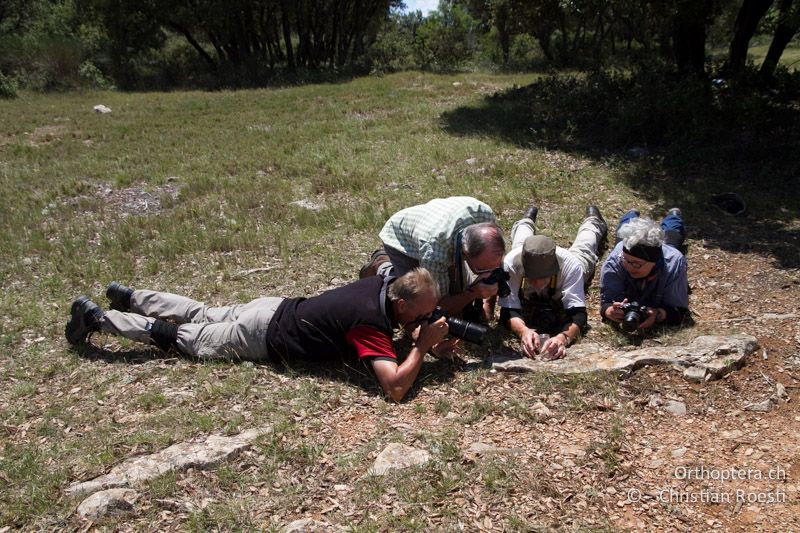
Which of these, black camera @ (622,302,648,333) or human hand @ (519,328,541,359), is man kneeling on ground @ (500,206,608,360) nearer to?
human hand @ (519,328,541,359)

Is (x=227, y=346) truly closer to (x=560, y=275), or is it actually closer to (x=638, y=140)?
(x=560, y=275)

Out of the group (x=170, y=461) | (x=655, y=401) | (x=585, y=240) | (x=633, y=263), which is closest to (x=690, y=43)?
(x=585, y=240)

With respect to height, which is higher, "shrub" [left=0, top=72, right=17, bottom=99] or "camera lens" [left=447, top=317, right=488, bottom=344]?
"shrub" [left=0, top=72, right=17, bottom=99]

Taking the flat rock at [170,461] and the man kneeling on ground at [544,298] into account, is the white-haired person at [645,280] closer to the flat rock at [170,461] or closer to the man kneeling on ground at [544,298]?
the man kneeling on ground at [544,298]

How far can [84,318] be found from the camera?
5.18 m

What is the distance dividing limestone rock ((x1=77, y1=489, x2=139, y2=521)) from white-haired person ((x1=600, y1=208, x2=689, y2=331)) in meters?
3.97

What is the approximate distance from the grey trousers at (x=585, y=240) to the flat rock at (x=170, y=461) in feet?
11.4

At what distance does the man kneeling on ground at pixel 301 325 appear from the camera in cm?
445

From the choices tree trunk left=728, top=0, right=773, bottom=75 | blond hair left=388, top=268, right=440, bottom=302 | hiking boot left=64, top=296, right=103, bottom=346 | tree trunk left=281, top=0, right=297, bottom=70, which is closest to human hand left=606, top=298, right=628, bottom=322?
blond hair left=388, top=268, right=440, bottom=302

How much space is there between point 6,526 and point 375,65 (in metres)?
26.4

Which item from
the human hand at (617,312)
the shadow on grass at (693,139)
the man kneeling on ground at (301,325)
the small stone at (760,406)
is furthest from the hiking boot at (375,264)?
the shadow on grass at (693,139)

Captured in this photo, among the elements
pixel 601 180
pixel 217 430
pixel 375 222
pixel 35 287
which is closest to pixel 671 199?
pixel 601 180

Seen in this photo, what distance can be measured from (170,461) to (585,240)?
4840mm

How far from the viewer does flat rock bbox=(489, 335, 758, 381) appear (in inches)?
181
